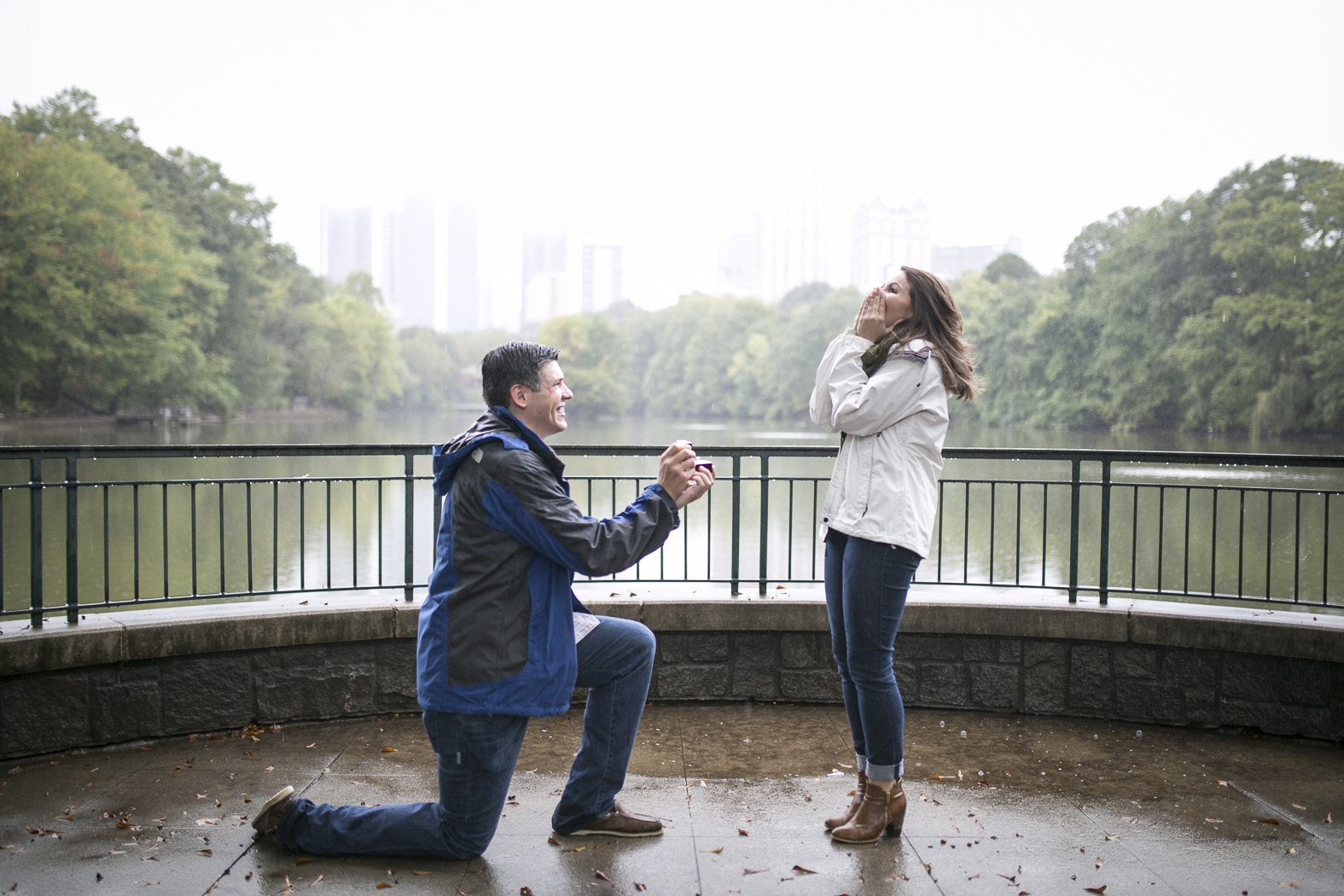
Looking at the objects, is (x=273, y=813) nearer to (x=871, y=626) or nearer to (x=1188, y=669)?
(x=871, y=626)

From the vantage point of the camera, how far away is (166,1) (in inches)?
4338

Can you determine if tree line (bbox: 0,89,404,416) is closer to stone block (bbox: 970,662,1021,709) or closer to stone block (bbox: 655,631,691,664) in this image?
stone block (bbox: 655,631,691,664)

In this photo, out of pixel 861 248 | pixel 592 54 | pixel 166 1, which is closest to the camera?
pixel 166 1

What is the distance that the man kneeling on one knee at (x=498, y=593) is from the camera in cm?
273

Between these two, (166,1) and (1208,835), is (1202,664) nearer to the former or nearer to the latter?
(1208,835)

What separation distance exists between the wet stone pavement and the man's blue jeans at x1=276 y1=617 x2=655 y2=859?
0.08m

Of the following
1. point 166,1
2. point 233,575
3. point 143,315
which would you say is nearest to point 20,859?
point 233,575

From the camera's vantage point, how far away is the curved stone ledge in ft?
13.6

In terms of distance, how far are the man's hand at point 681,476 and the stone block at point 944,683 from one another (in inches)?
99.1

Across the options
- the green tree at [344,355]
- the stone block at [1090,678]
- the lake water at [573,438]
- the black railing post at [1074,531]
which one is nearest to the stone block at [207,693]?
the stone block at [1090,678]

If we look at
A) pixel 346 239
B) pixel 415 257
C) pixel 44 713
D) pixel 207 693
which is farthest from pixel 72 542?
pixel 346 239

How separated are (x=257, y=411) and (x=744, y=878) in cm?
5555

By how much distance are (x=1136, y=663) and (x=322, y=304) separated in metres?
63.0

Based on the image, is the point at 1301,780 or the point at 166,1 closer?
the point at 1301,780
